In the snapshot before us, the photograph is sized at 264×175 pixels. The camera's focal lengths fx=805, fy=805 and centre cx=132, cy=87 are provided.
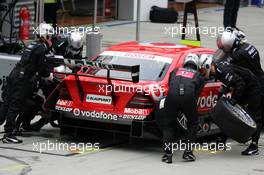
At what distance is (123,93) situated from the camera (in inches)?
431

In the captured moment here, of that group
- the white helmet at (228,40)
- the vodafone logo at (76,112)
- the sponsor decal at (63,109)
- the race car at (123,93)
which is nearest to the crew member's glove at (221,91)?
the race car at (123,93)

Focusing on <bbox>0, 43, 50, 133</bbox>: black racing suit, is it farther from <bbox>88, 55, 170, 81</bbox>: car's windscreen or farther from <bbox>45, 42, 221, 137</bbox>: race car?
<bbox>88, 55, 170, 81</bbox>: car's windscreen

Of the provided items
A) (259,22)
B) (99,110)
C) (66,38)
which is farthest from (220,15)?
(99,110)

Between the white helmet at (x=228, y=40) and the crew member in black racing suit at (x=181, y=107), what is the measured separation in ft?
3.13

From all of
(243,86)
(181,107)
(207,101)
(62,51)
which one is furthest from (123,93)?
(62,51)

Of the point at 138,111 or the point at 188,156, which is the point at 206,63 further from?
the point at 188,156

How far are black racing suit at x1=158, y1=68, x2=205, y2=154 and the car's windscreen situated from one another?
2.48 feet

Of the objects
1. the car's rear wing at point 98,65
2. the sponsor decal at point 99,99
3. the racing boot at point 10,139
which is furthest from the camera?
the racing boot at point 10,139

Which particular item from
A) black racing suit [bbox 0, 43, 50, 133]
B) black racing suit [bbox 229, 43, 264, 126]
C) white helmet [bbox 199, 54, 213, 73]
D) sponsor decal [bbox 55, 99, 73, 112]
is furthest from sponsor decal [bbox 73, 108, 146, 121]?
black racing suit [bbox 229, 43, 264, 126]

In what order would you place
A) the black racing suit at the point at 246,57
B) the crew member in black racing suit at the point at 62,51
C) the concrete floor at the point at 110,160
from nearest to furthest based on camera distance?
the concrete floor at the point at 110,160 < the black racing suit at the point at 246,57 < the crew member in black racing suit at the point at 62,51

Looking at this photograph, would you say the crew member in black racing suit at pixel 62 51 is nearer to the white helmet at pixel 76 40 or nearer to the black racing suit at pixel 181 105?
the white helmet at pixel 76 40

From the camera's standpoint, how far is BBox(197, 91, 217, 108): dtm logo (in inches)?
451

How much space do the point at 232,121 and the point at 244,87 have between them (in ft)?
2.01

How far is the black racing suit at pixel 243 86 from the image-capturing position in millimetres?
11156
